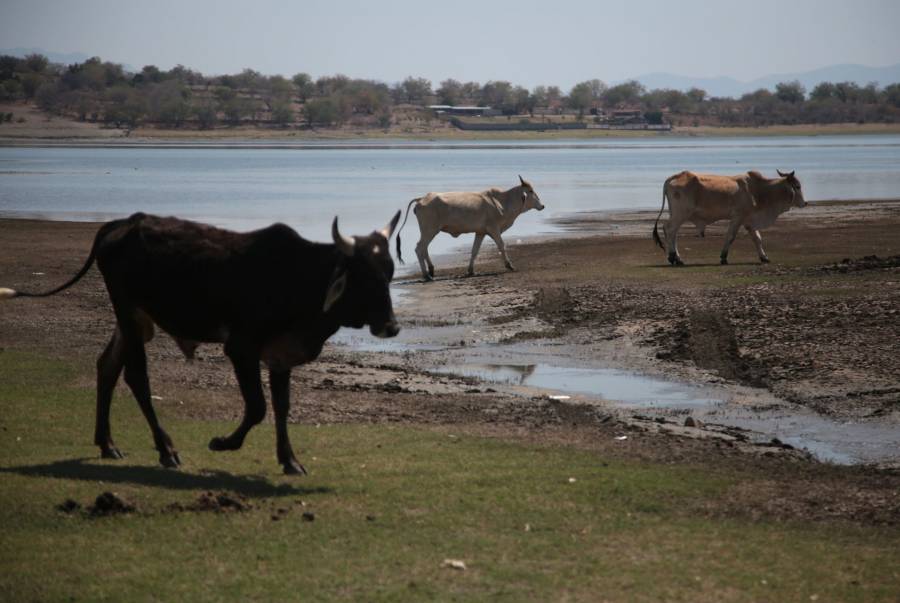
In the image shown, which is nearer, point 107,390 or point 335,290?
point 335,290

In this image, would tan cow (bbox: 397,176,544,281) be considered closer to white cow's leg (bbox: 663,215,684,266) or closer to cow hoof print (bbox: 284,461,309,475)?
white cow's leg (bbox: 663,215,684,266)

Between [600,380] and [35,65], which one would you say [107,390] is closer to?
[600,380]

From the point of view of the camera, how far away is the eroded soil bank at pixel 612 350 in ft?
37.1

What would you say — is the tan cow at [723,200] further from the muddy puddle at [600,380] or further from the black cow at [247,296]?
the black cow at [247,296]

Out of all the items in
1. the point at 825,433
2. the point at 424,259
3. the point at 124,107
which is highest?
the point at 124,107

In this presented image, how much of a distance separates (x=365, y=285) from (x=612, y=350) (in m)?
7.89

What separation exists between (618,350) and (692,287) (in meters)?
4.76

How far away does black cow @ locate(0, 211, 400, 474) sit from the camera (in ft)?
30.5

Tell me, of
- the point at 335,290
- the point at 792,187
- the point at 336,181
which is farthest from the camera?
the point at 336,181

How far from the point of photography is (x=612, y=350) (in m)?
16.7

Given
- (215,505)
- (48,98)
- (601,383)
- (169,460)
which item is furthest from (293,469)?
(48,98)

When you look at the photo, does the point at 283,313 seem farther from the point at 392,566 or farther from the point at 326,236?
the point at 326,236

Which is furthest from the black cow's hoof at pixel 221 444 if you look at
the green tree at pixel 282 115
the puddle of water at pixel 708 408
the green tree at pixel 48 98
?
the green tree at pixel 282 115

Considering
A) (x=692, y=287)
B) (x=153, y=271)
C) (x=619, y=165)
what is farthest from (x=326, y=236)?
(x=619, y=165)
